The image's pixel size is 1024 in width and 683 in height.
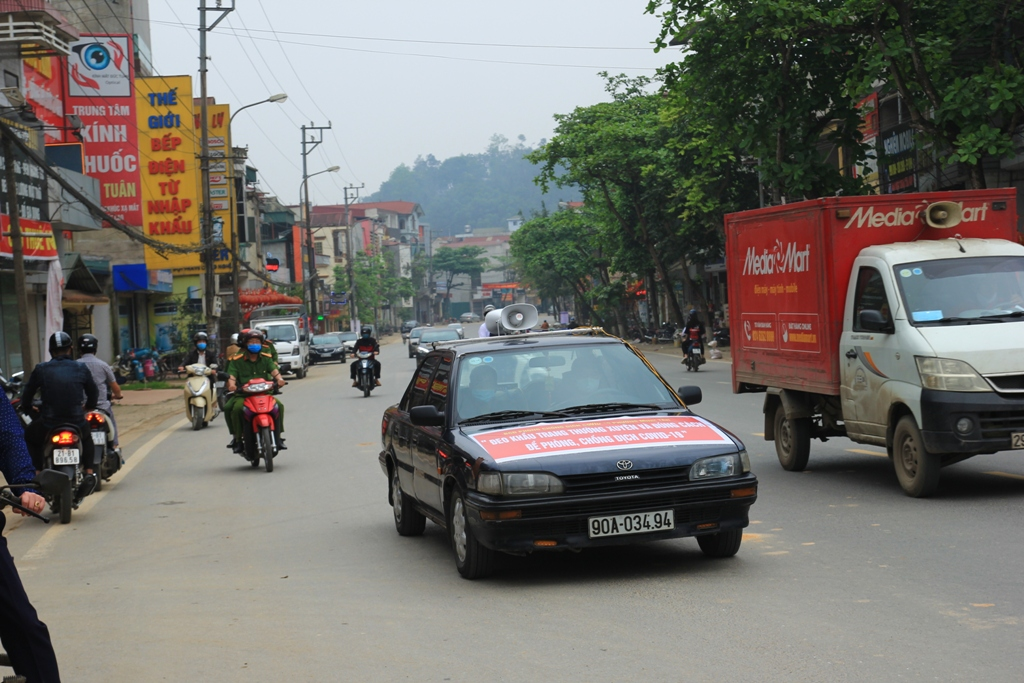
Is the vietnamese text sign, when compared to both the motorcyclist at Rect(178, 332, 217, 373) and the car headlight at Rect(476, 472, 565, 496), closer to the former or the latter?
the motorcyclist at Rect(178, 332, 217, 373)

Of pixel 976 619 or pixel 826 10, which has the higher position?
pixel 826 10

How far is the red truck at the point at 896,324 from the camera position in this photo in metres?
9.36

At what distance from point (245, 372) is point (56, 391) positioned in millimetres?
4225

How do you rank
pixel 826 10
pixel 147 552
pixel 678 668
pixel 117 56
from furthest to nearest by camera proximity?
pixel 117 56 → pixel 826 10 → pixel 147 552 → pixel 678 668

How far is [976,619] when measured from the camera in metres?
5.81

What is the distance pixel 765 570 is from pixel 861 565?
577 millimetres

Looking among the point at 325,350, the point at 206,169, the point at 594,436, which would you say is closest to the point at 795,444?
the point at 594,436

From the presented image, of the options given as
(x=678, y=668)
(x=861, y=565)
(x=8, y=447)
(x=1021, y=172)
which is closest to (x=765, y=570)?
(x=861, y=565)

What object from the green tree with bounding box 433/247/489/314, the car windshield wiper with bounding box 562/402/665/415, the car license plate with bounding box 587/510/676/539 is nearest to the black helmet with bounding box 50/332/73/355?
the car windshield wiper with bounding box 562/402/665/415

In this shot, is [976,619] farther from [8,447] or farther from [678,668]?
[8,447]

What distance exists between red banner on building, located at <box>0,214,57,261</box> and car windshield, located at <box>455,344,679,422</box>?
18059 millimetres

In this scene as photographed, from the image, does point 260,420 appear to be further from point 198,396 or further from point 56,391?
point 198,396

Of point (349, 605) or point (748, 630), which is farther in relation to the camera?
point (349, 605)

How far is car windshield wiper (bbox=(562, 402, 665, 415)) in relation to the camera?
7918 mm
